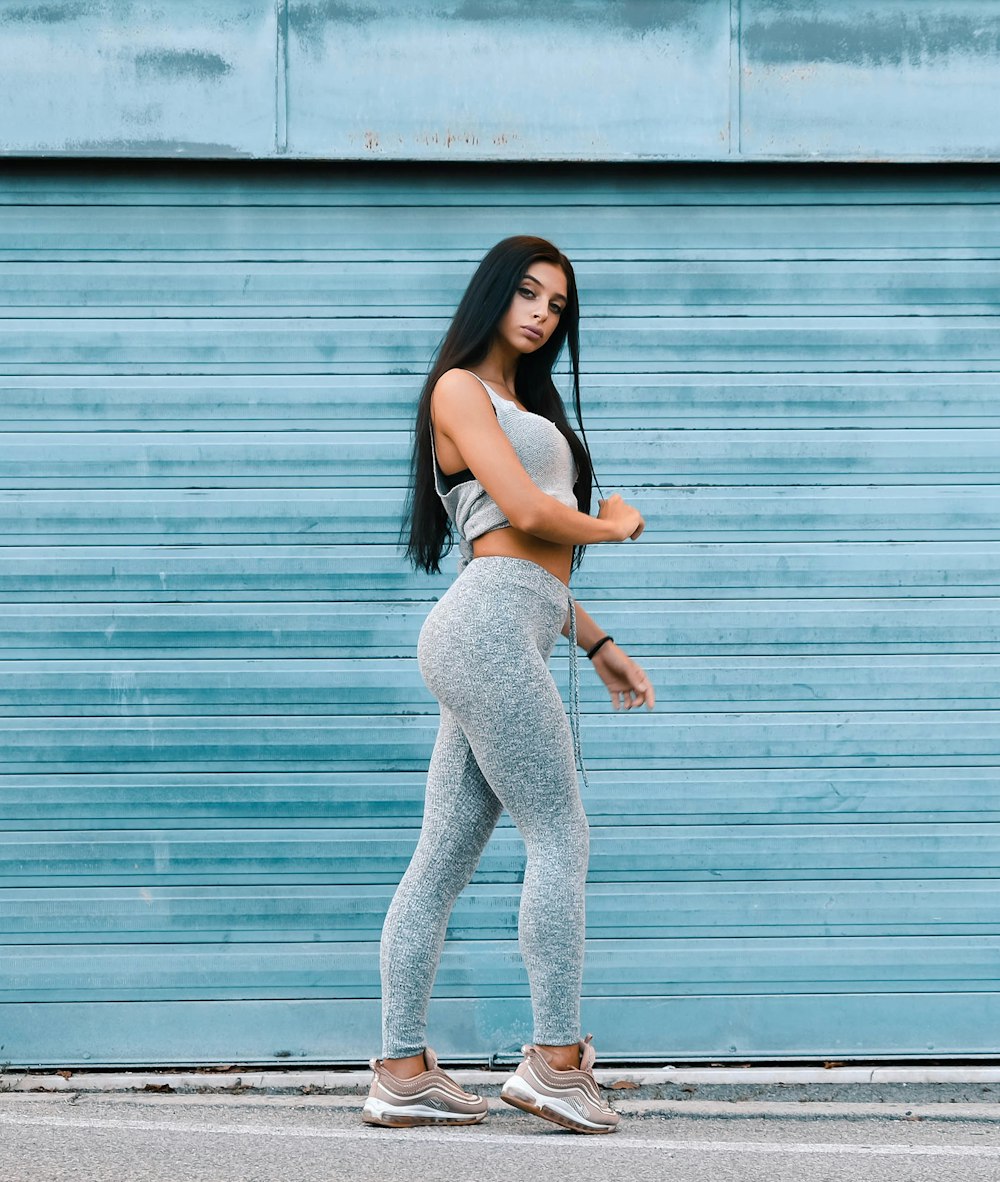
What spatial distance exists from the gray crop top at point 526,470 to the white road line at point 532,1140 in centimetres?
125

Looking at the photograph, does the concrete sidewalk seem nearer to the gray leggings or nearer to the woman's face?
the gray leggings

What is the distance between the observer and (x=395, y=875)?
4.01 metres

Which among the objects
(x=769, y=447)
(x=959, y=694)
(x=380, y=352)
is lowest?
(x=959, y=694)

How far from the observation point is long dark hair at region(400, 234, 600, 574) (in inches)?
112

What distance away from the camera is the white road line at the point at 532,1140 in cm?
277

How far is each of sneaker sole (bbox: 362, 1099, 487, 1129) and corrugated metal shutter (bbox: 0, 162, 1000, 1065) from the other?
113cm

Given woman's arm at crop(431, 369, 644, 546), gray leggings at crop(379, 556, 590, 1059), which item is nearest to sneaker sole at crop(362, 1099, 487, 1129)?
gray leggings at crop(379, 556, 590, 1059)

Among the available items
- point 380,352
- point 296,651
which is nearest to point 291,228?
point 380,352

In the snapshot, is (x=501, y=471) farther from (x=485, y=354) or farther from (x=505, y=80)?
(x=505, y=80)

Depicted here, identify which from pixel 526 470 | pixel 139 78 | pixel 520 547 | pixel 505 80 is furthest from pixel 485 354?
pixel 139 78

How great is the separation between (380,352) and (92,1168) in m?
2.45

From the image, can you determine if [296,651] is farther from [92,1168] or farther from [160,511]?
[92,1168]

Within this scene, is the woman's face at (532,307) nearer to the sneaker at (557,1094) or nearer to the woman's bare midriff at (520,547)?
the woman's bare midriff at (520,547)

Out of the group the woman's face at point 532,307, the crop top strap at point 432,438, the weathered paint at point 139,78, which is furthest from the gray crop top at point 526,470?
the weathered paint at point 139,78
